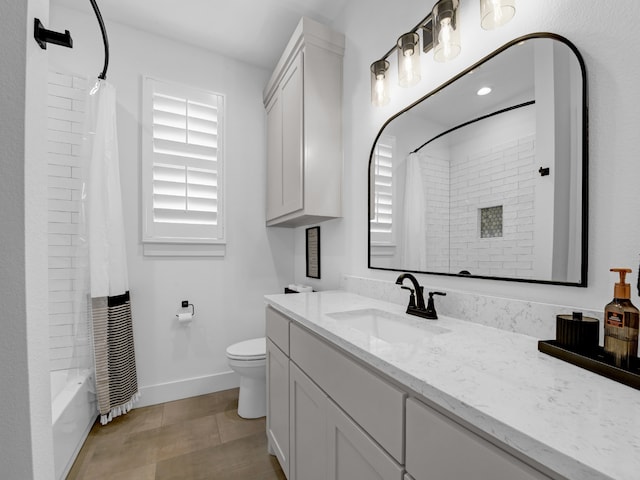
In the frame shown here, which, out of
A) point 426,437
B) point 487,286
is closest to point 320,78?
point 487,286

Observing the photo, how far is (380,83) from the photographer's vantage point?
5.13 feet

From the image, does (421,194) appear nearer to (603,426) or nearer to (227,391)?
(603,426)

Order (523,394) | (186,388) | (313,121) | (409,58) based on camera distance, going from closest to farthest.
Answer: (523,394)
(409,58)
(313,121)
(186,388)

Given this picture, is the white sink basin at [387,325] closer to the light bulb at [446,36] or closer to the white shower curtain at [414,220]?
the white shower curtain at [414,220]

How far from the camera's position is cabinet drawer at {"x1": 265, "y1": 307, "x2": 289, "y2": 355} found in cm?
140

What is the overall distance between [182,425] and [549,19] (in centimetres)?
277

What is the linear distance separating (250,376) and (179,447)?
55cm

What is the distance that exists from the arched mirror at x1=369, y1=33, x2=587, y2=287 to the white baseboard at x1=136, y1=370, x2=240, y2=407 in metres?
1.84

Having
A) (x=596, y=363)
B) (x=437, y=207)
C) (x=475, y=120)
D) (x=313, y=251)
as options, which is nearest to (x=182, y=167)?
(x=313, y=251)

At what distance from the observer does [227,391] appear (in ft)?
8.03

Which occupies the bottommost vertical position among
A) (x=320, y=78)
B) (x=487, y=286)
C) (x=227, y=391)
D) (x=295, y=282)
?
(x=227, y=391)

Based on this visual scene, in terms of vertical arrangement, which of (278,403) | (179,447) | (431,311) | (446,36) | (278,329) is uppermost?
(446,36)

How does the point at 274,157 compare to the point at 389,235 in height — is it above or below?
above

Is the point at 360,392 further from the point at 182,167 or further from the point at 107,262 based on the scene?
the point at 182,167
